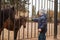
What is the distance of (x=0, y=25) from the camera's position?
→ 4.84m

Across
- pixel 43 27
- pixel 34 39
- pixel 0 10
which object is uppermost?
pixel 0 10

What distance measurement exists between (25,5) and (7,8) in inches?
40.9

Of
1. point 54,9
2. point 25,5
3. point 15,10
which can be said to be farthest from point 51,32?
point 15,10

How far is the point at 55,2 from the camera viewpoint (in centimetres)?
721

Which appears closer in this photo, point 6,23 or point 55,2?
point 6,23

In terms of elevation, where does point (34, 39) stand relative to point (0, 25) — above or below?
below

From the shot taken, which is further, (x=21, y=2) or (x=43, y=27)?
(x=21, y=2)

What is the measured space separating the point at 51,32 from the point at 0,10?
10.8 feet

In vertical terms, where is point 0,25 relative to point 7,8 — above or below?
below

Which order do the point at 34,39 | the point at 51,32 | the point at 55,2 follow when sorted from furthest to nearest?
1. the point at 51,32
2. the point at 55,2
3. the point at 34,39

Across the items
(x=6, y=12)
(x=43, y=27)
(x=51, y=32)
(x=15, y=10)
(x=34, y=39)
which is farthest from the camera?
(x=51, y=32)

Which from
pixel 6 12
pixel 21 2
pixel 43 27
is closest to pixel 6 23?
pixel 6 12

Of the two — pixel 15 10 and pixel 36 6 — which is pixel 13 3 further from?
pixel 36 6

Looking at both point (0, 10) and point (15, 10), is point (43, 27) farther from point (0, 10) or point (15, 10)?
point (15, 10)
